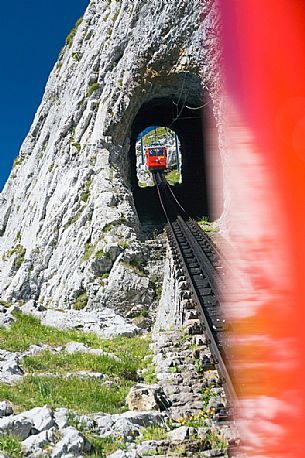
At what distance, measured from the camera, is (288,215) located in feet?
4.50

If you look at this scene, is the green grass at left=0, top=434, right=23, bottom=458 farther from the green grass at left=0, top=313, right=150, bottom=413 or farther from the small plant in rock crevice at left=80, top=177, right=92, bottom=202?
the small plant in rock crevice at left=80, top=177, right=92, bottom=202

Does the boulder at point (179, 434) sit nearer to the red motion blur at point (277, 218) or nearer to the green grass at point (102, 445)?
the green grass at point (102, 445)

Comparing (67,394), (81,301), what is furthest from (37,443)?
(81,301)

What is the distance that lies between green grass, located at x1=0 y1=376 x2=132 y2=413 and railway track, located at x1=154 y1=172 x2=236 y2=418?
164 cm

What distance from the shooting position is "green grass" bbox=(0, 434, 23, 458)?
4562mm

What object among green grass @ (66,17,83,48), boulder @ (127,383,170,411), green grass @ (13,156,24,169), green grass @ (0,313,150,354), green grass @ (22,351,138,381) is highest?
green grass @ (66,17,83,48)

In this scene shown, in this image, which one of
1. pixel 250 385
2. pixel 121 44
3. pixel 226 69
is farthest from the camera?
pixel 121 44

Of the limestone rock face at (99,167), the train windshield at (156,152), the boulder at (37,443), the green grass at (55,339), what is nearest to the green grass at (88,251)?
the limestone rock face at (99,167)

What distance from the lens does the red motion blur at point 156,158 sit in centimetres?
6104

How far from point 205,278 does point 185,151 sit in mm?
24448

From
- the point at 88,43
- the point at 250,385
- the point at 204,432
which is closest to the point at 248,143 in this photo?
the point at 250,385

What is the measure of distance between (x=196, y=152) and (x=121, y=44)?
10.8 m

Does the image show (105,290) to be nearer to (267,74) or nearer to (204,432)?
(204,432)

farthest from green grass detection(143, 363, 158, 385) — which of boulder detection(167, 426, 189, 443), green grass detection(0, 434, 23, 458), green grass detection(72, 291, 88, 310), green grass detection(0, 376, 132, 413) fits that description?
green grass detection(72, 291, 88, 310)
